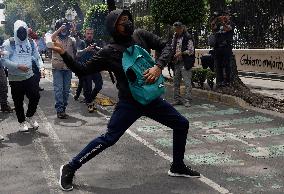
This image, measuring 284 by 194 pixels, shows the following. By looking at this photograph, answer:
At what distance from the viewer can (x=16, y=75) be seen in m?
7.83

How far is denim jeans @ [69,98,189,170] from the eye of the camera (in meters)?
4.96

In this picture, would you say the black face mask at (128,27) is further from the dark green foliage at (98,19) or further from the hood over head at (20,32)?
the dark green foliage at (98,19)

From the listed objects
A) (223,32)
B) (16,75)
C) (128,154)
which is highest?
(223,32)

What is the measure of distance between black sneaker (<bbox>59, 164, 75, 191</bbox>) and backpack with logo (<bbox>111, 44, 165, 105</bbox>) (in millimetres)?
1079

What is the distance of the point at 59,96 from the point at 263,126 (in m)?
4.03

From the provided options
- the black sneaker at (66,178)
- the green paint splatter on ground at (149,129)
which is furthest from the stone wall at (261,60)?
the black sneaker at (66,178)

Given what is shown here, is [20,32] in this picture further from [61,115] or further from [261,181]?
[261,181]

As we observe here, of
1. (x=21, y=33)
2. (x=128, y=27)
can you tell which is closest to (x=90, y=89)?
(x=21, y=33)

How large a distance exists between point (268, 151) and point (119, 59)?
2.71 meters

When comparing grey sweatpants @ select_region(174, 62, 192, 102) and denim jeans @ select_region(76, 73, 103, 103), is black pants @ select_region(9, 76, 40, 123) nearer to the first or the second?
denim jeans @ select_region(76, 73, 103, 103)

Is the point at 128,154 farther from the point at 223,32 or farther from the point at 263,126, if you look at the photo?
the point at 223,32

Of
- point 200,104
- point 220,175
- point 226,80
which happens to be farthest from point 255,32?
point 220,175

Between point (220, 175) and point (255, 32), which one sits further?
point (255, 32)

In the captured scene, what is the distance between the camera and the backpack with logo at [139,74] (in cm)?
473
